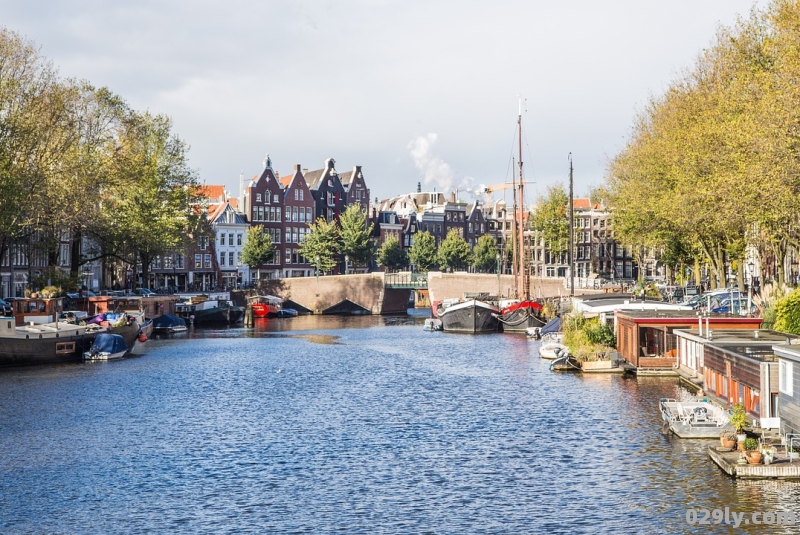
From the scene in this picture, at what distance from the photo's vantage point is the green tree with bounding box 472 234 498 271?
15151cm

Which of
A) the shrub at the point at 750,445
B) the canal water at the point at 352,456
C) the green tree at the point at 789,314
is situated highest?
the green tree at the point at 789,314

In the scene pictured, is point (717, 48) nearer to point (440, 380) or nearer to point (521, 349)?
point (521, 349)

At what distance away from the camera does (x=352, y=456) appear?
104 feet

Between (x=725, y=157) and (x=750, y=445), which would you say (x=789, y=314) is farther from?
(x=750, y=445)

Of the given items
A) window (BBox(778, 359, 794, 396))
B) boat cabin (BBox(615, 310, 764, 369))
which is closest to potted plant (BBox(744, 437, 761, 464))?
window (BBox(778, 359, 794, 396))

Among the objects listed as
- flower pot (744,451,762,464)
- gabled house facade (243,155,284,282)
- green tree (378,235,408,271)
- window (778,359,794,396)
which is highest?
gabled house facade (243,155,284,282)

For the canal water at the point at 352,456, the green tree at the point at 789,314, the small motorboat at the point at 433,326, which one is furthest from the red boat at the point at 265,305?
the green tree at the point at 789,314

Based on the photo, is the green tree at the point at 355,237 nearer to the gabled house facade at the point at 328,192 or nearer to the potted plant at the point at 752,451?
the gabled house facade at the point at 328,192

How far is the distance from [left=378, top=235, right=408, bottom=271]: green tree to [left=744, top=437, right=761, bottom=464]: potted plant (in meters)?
117

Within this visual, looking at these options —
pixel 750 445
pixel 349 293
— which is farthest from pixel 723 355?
pixel 349 293

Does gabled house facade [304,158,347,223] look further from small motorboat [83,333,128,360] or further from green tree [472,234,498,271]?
small motorboat [83,333,128,360]

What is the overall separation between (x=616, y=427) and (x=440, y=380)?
54.1 feet

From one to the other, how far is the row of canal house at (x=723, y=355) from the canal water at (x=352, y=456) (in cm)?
200

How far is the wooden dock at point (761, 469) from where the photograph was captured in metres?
25.7
